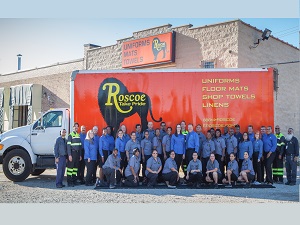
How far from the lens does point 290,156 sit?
11.2m

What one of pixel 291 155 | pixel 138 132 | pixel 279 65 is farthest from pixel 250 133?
pixel 279 65

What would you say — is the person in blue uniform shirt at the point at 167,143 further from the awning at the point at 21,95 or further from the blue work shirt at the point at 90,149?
the awning at the point at 21,95

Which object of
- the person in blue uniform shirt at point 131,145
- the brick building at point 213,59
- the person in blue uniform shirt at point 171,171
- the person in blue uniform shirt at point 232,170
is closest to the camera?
the person in blue uniform shirt at point 171,171

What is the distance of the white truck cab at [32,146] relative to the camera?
11.3 metres

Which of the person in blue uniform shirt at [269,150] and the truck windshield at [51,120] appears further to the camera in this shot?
the truck windshield at [51,120]

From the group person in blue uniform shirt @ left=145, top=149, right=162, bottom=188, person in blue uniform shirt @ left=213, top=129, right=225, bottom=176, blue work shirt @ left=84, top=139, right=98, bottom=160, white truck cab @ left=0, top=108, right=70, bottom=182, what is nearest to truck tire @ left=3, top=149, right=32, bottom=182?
white truck cab @ left=0, top=108, right=70, bottom=182

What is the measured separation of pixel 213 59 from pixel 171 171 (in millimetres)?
8811

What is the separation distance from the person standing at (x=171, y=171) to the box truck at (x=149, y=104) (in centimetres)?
123

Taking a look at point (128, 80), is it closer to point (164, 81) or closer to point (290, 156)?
point (164, 81)

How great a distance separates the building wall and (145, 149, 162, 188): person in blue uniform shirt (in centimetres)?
831

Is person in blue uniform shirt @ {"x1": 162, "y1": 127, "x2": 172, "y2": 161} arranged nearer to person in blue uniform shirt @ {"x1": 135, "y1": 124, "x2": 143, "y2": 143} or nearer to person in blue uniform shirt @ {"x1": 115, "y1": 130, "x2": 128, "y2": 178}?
person in blue uniform shirt @ {"x1": 135, "y1": 124, "x2": 143, "y2": 143}

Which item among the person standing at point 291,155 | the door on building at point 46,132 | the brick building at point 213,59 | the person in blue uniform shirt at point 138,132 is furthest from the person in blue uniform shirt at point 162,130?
the brick building at point 213,59

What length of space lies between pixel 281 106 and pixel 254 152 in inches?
368

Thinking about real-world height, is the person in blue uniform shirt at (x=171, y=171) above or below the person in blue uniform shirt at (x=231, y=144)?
below
